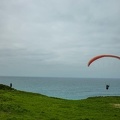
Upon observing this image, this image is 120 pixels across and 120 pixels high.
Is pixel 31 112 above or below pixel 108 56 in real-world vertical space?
below

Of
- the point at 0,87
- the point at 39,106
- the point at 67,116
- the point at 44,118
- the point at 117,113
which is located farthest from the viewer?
the point at 0,87

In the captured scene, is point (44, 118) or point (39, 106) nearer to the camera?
point (44, 118)

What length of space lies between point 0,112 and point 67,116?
7184 millimetres

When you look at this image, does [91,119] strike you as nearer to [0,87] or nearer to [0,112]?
[0,112]

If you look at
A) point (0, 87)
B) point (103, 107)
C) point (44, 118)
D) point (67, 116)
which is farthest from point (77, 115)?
point (0, 87)

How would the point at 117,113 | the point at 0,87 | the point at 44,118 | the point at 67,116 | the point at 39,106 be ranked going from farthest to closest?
the point at 0,87
the point at 39,106
the point at 117,113
the point at 67,116
the point at 44,118

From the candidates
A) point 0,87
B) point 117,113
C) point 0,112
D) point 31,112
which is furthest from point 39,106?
point 0,87

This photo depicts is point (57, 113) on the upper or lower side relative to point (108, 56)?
lower

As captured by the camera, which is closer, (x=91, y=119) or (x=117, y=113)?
(x=91, y=119)

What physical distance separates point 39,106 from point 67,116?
22.0 feet

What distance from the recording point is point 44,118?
3048 cm

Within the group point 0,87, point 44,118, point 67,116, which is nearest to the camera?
point 44,118

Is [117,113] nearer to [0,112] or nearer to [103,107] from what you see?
[103,107]

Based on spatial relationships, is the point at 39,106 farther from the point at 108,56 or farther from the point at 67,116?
the point at 108,56
